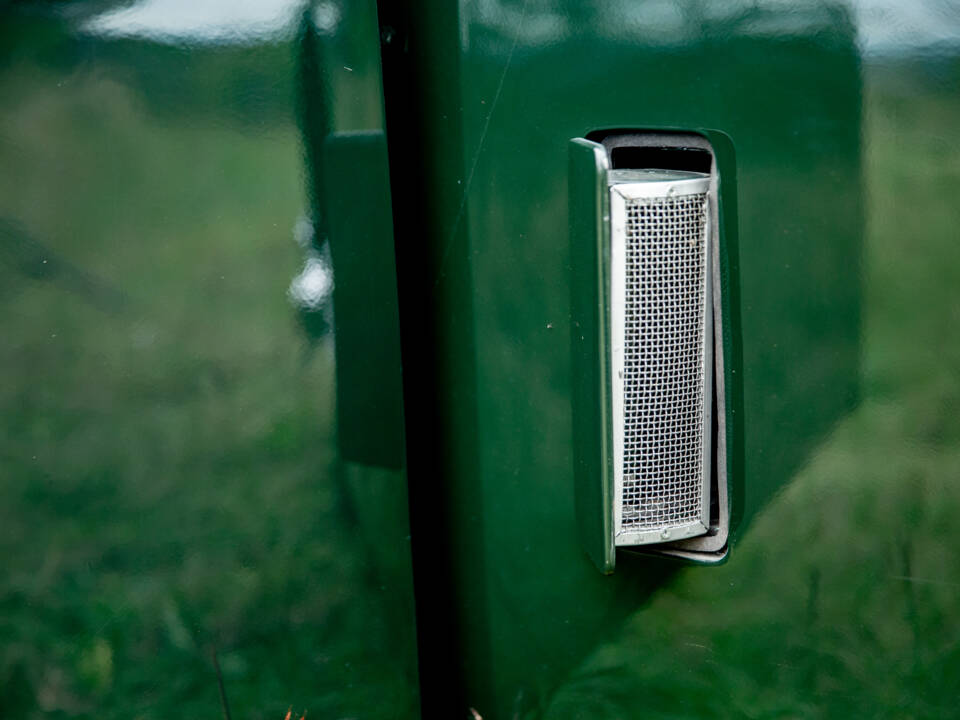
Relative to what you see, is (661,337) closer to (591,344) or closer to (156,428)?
(591,344)

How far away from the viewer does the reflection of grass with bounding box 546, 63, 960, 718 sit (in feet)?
4.02

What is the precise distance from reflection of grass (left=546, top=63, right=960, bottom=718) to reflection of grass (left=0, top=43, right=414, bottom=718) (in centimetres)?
45

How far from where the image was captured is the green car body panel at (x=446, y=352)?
1241 mm

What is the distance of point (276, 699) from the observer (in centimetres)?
139

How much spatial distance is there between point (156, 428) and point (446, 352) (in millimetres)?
384

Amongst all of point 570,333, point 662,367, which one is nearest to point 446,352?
point 570,333

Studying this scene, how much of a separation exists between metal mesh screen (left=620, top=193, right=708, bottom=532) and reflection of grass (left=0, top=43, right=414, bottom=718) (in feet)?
1.29

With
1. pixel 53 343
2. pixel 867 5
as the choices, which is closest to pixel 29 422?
pixel 53 343

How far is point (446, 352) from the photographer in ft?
4.62

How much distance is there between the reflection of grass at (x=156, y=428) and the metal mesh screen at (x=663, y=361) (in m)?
0.39

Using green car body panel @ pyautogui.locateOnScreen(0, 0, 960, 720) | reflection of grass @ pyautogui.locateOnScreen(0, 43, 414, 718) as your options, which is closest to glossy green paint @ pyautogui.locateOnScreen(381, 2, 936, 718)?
green car body panel @ pyautogui.locateOnScreen(0, 0, 960, 720)

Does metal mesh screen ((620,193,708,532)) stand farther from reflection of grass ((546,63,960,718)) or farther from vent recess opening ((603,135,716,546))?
reflection of grass ((546,63,960,718))

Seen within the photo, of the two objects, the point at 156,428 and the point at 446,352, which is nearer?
the point at 156,428

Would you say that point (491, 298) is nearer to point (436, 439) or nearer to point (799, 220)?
point (436, 439)
